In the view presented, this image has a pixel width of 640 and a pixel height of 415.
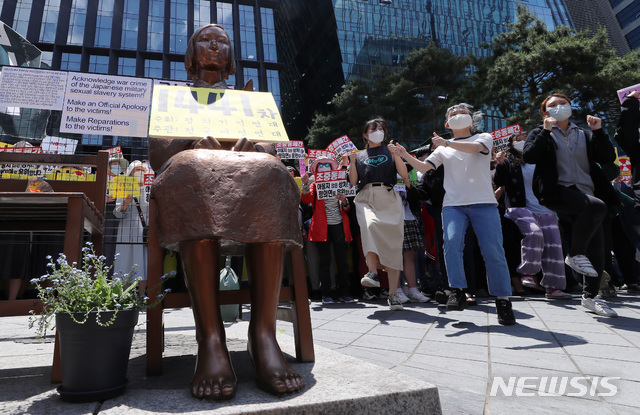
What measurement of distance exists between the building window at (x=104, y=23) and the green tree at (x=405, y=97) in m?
21.2

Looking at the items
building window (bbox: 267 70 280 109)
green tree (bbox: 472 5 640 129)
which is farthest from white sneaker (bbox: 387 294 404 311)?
building window (bbox: 267 70 280 109)

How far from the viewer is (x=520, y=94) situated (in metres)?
20.0

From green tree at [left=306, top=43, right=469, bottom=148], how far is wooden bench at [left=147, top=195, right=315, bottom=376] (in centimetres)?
2246

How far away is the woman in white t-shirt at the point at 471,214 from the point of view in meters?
3.41

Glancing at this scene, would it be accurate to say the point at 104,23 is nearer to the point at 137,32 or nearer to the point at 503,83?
the point at 137,32

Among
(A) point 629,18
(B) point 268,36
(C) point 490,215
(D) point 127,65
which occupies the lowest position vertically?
(C) point 490,215

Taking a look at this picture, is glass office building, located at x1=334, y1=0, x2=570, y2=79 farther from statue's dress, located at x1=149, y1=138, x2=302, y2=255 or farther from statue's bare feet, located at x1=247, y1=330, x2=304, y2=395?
statue's bare feet, located at x1=247, y1=330, x2=304, y2=395

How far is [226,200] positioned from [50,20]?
134 ft

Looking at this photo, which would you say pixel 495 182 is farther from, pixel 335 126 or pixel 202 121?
pixel 335 126

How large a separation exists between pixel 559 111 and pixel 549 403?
2.99m

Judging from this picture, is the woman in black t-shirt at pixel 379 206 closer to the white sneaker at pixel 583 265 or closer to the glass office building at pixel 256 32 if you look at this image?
the white sneaker at pixel 583 265

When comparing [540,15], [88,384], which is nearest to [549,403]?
[88,384]

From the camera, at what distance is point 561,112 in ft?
12.2

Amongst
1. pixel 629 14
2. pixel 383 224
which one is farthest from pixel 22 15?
pixel 629 14
